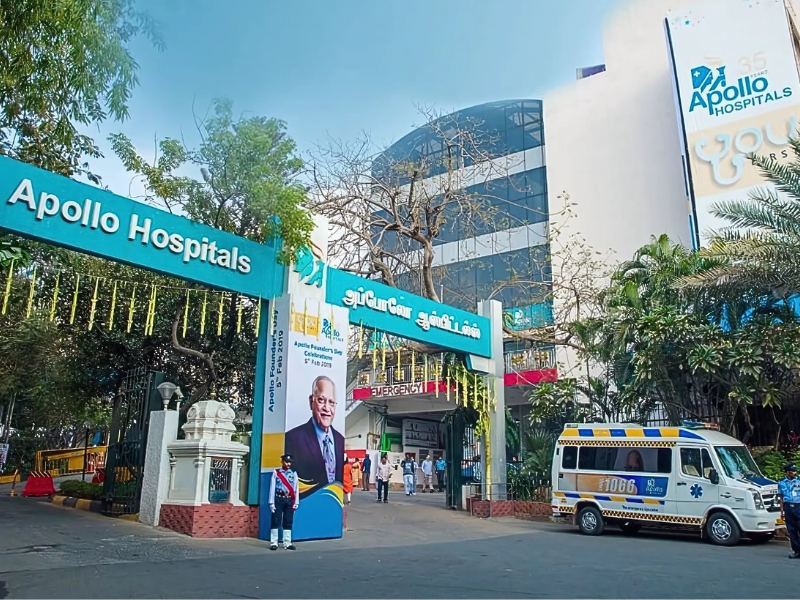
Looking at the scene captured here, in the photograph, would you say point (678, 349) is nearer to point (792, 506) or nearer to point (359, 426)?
point (792, 506)

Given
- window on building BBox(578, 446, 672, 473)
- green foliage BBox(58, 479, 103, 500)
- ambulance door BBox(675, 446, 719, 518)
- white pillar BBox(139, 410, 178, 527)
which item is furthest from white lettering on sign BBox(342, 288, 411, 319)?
green foliage BBox(58, 479, 103, 500)

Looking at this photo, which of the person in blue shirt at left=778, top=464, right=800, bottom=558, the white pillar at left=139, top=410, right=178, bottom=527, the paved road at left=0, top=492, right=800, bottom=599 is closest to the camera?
the paved road at left=0, top=492, right=800, bottom=599

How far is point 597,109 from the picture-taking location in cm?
3262

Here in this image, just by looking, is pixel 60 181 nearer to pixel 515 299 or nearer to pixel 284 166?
pixel 284 166

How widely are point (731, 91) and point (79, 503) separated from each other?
26.7 meters

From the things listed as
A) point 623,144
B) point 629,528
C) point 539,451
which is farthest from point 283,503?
point 623,144

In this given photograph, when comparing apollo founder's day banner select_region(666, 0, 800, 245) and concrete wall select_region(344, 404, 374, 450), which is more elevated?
apollo founder's day banner select_region(666, 0, 800, 245)

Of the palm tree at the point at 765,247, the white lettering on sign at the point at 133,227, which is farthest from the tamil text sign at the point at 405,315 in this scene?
the palm tree at the point at 765,247

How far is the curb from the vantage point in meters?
16.3

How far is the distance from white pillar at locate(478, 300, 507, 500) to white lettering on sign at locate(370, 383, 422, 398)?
39.5ft

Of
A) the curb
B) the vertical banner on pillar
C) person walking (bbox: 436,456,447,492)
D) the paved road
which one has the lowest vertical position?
the paved road

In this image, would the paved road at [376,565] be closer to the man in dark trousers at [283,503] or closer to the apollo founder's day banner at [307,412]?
the man in dark trousers at [283,503]

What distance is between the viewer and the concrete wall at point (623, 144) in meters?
29.8

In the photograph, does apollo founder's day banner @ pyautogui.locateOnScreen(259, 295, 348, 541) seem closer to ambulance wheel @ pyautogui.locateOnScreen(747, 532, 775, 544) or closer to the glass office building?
ambulance wheel @ pyautogui.locateOnScreen(747, 532, 775, 544)
